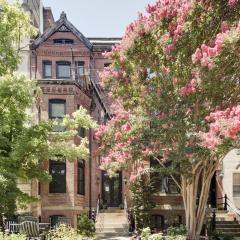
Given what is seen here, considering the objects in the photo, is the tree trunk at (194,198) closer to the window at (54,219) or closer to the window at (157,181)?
the window at (157,181)

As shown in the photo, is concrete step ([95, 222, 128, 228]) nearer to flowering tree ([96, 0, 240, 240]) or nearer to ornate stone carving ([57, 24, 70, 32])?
flowering tree ([96, 0, 240, 240])

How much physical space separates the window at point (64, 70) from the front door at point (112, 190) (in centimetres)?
770

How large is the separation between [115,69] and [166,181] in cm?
1001

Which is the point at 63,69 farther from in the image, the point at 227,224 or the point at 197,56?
the point at 197,56

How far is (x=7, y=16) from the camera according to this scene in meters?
16.2

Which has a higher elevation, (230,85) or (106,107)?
(106,107)

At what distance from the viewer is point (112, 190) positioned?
3169 centimetres

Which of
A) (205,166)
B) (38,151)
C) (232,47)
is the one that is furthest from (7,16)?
(205,166)

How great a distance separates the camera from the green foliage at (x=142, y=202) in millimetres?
24906

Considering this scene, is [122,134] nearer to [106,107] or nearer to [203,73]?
[203,73]

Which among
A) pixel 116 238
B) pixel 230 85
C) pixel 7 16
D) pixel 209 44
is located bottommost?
pixel 116 238

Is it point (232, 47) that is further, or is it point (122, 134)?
point (122, 134)

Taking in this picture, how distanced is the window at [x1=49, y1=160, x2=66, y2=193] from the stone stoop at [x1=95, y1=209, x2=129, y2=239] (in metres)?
3.15

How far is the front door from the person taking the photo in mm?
31469
